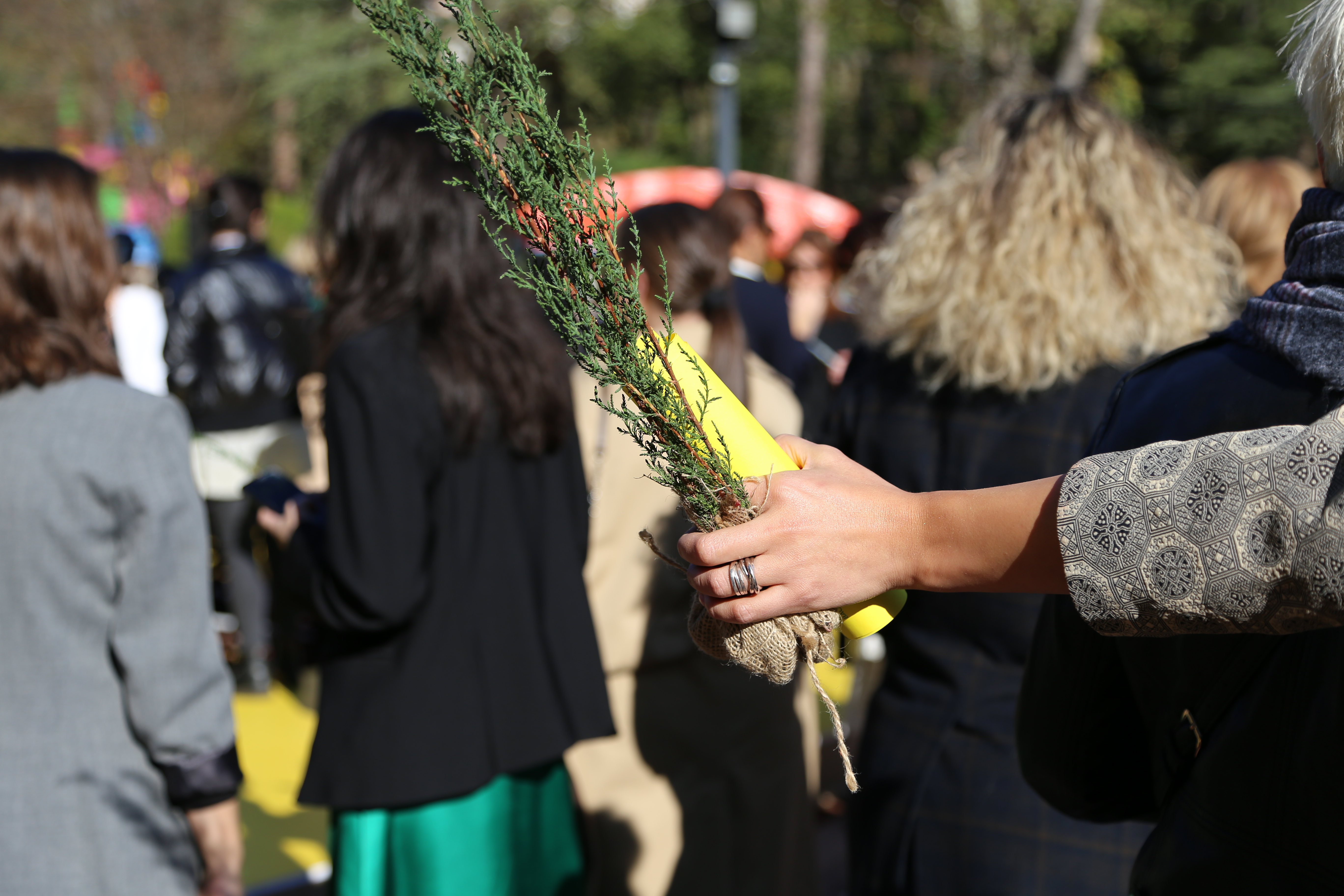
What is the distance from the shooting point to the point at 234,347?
217 inches

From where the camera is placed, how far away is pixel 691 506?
121cm

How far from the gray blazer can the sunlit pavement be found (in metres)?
1.27

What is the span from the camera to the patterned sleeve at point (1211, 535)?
0.89 metres

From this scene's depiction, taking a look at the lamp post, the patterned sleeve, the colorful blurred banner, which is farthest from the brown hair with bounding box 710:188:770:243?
the colorful blurred banner

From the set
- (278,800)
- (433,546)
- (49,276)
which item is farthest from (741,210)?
(49,276)

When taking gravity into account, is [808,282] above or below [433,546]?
above

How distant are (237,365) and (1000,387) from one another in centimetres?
434

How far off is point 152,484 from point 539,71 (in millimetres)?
1314

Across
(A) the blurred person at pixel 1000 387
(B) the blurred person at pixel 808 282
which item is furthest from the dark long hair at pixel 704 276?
(B) the blurred person at pixel 808 282

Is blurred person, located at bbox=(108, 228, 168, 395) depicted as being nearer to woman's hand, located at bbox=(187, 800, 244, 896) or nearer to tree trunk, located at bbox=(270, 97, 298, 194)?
woman's hand, located at bbox=(187, 800, 244, 896)

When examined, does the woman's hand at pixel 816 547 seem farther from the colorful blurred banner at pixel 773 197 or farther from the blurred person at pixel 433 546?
the colorful blurred banner at pixel 773 197

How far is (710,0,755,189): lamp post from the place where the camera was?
9609 mm

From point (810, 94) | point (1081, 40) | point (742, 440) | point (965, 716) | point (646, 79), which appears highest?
point (646, 79)

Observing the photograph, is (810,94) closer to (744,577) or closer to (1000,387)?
(1000,387)
